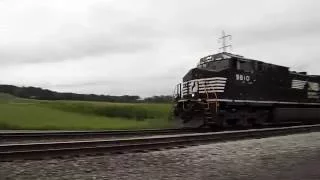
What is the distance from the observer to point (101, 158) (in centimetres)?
981

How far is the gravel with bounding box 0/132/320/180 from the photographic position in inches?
333

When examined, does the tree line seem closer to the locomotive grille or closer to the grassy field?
the grassy field

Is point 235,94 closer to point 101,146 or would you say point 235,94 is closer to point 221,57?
point 221,57

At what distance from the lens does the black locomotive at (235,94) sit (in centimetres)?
2100

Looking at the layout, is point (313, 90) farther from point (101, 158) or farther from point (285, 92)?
point (101, 158)

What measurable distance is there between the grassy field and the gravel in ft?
49.6

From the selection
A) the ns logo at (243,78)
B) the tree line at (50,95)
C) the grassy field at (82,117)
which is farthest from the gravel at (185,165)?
the tree line at (50,95)

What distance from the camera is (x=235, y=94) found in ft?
71.1

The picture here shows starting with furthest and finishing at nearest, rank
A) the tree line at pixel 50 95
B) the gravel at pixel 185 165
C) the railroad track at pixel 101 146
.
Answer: the tree line at pixel 50 95
the railroad track at pixel 101 146
the gravel at pixel 185 165

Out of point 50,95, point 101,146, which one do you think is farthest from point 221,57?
point 50,95

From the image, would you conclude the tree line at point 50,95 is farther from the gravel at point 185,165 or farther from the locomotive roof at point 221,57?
the gravel at point 185,165

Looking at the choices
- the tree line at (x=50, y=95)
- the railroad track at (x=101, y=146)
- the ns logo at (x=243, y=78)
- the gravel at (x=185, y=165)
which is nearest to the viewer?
the gravel at (x=185, y=165)

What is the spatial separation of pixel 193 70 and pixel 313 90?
10.1 m

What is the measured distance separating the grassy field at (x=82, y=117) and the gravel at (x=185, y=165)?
15127 millimetres
